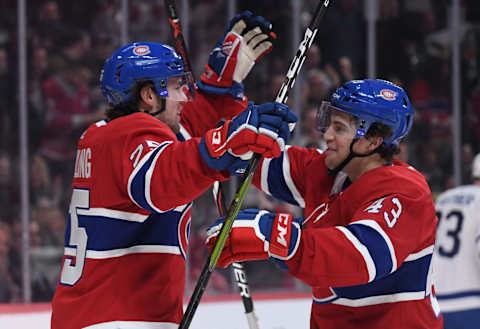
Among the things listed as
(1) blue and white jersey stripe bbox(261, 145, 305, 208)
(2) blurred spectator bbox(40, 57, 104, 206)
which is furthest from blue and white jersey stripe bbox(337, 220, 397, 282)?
(2) blurred spectator bbox(40, 57, 104, 206)

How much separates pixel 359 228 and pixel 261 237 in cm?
24

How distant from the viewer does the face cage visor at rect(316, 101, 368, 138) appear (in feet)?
6.67

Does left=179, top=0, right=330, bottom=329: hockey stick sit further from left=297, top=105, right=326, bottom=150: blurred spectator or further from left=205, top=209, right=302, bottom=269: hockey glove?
left=297, top=105, right=326, bottom=150: blurred spectator

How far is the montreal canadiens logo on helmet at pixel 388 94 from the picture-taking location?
6.64 ft

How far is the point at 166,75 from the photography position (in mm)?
2029

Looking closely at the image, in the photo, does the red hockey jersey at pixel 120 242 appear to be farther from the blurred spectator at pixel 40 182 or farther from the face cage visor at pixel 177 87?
the blurred spectator at pixel 40 182

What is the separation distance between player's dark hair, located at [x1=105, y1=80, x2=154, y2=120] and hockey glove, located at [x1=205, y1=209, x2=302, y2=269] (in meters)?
0.47

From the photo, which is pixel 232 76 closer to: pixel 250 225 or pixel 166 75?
pixel 166 75

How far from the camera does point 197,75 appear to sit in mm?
5500

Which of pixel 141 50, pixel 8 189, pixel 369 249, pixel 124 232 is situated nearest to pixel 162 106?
pixel 141 50

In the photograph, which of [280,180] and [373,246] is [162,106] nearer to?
[280,180]

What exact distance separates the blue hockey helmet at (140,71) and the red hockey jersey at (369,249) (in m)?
0.52

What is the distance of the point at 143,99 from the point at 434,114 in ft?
14.3

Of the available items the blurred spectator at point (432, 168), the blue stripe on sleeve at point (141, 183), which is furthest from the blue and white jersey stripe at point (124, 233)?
the blurred spectator at point (432, 168)
